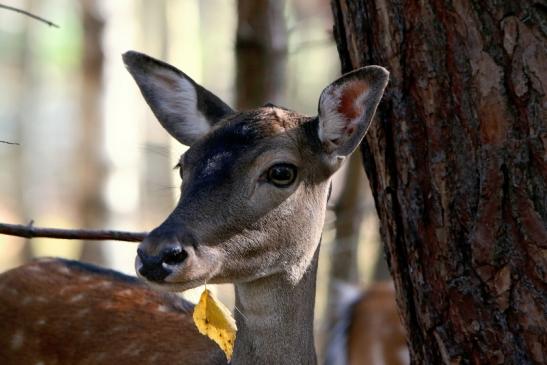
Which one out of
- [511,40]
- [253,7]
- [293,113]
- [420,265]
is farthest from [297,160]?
[253,7]

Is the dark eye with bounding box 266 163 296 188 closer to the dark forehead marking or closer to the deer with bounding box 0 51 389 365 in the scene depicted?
the deer with bounding box 0 51 389 365

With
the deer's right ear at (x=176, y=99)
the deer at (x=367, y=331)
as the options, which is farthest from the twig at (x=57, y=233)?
the deer at (x=367, y=331)

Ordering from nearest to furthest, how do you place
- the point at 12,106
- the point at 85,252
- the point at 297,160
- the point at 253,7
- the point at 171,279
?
the point at 171,279 < the point at 297,160 < the point at 253,7 < the point at 85,252 < the point at 12,106

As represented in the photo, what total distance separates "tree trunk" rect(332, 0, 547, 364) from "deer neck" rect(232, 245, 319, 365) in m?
0.44

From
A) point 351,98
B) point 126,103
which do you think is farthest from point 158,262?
point 126,103

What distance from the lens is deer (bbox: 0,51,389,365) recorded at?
3.96 m

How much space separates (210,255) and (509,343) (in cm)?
106

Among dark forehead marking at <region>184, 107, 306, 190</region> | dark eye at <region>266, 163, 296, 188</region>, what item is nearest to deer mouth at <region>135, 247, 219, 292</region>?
dark forehead marking at <region>184, 107, 306, 190</region>

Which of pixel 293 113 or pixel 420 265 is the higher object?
pixel 293 113

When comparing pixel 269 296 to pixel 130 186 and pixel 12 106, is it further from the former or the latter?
pixel 12 106

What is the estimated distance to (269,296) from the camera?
170 inches

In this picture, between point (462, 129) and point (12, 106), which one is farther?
point (12, 106)

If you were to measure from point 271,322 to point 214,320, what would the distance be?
0.32 m

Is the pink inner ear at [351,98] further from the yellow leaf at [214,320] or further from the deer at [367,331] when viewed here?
the deer at [367,331]
